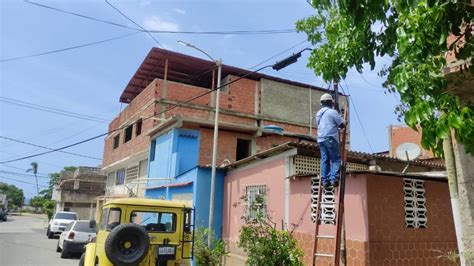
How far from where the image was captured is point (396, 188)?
324 inches

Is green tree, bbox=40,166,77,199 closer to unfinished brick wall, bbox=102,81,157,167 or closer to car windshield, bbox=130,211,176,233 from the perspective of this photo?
unfinished brick wall, bbox=102,81,157,167

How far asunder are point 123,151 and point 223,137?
1259cm

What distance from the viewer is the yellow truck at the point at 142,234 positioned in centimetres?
735

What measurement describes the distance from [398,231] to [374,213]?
2.51 feet

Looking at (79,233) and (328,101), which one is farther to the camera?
(79,233)

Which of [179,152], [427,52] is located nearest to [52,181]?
[179,152]

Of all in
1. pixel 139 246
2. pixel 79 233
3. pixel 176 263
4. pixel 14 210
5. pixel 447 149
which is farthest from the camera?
pixel 14 210

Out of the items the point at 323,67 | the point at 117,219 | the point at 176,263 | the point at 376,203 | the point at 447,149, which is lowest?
the point at 176,263

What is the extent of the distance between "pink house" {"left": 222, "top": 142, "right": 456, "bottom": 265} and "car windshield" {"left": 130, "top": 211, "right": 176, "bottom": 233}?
10.8 ft

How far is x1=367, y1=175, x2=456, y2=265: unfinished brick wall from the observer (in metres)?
7.66

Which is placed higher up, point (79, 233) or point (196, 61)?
point (196, 61)

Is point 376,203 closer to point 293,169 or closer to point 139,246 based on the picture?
point 293,169

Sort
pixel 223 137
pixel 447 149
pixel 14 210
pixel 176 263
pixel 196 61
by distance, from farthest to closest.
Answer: pixel 14 210 < pixel 196 61 < pixel 223 137 < pixel 176 263 < pixel 447 149

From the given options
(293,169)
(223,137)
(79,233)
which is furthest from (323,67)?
(79,233)
